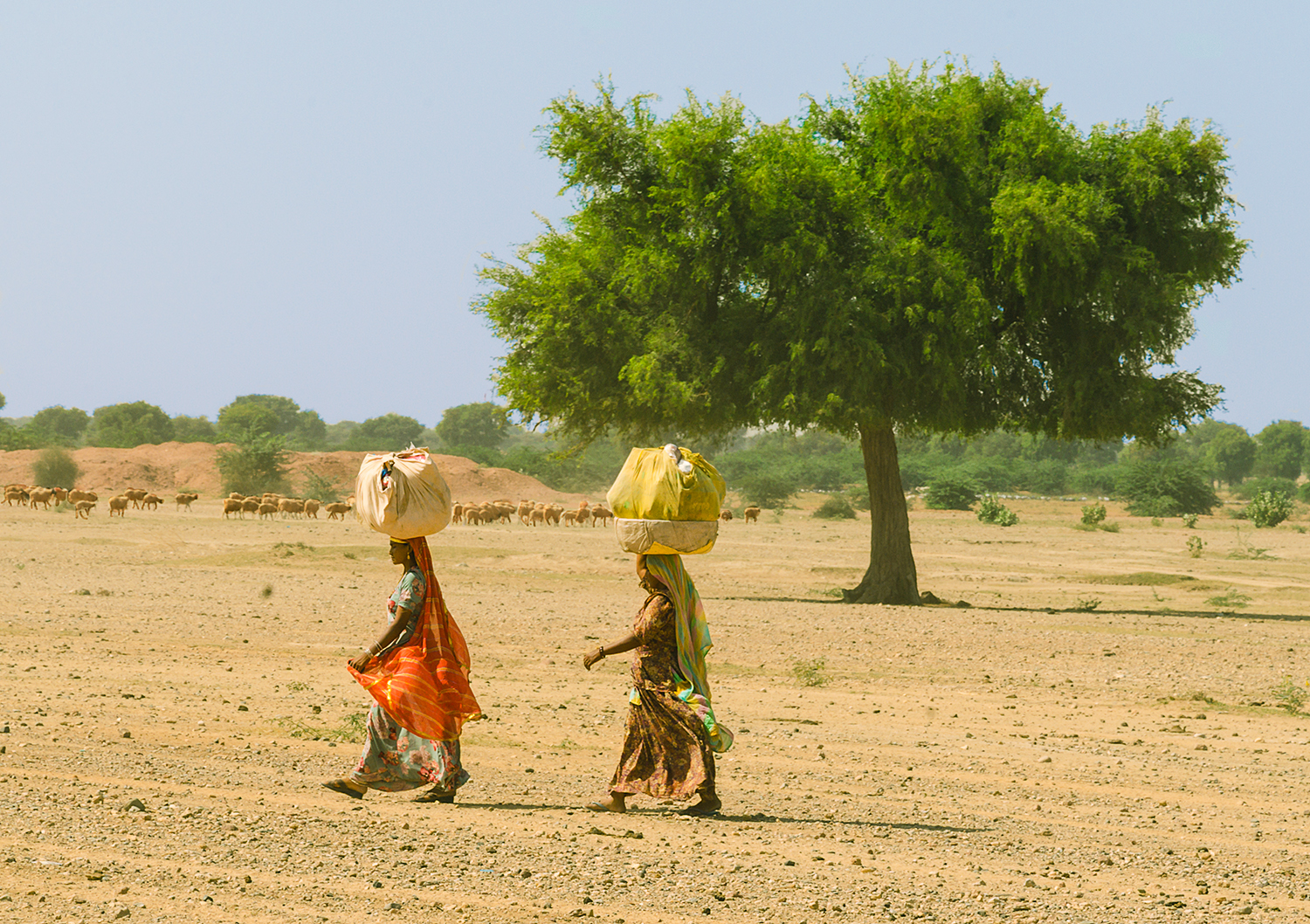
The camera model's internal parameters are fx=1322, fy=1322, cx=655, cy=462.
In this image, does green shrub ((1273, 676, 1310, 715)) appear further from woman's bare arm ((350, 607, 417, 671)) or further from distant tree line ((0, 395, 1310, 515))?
distant tree line ((0, 395, 1310, 515))

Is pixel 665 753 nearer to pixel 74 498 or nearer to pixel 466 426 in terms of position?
pixel 74 498

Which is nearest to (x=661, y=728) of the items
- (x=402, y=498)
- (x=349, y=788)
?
(x=349, y=788)

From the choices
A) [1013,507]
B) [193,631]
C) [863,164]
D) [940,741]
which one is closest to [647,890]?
[940,741]

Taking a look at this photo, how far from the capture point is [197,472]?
83688 mm

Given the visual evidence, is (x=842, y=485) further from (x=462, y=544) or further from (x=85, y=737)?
(x=85, y=737)

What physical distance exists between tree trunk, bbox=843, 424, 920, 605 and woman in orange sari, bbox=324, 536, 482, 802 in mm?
14622

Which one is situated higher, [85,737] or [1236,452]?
[1236,452]

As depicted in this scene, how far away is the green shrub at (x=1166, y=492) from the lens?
6250 cm

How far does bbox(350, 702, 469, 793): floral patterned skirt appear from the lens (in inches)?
279

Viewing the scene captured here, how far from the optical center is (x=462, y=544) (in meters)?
34.5

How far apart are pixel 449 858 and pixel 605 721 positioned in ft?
14.1

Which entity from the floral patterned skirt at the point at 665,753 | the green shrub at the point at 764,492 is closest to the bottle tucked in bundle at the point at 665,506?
→ the floral patterned skirt at the point at 665,753

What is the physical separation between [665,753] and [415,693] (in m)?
1.35

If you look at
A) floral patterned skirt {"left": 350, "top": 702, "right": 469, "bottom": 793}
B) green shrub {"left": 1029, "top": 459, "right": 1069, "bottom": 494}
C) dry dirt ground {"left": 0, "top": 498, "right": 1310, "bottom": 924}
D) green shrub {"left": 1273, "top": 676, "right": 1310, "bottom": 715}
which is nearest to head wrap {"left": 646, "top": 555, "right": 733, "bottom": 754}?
dry dirt ground {"left": 0, "top": 498, "right": 1310, "bottom": 924}
